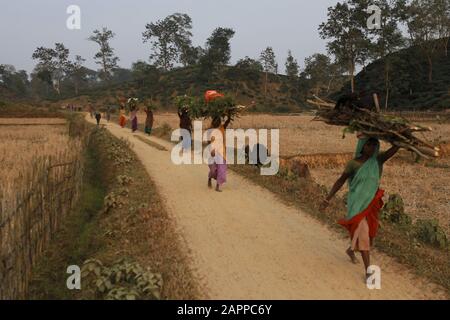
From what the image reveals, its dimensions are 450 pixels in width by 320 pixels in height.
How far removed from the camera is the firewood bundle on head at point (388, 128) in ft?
16.1

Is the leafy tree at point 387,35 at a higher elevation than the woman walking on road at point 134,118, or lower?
higher

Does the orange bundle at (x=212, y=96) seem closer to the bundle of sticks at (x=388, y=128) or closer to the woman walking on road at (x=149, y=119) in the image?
the bundle of sticks at (x=388, y=128)

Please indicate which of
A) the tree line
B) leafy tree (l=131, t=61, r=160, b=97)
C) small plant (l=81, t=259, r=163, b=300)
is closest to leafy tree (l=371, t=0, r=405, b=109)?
the tree line

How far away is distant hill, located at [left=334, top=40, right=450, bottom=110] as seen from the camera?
168 feet

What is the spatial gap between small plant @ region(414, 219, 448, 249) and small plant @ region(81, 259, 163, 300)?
4229 millimetres

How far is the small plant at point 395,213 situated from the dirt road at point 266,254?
4.39 feet

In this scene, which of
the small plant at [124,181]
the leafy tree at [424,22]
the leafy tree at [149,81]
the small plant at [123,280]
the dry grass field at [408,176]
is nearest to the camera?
the small plant at [123,280]

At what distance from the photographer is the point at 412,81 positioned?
58.4m

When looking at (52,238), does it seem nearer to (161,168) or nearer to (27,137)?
(161,168)

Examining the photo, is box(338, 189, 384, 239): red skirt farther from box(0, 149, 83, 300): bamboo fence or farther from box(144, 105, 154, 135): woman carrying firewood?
box(144, 105, 154, 135): woman carrying firewood

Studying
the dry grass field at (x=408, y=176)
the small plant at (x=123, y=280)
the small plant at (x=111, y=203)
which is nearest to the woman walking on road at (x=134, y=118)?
the dry grass field at (x=408, y=176)

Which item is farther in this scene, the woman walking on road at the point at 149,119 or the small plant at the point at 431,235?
the woman walking on road at the point at 149,119
